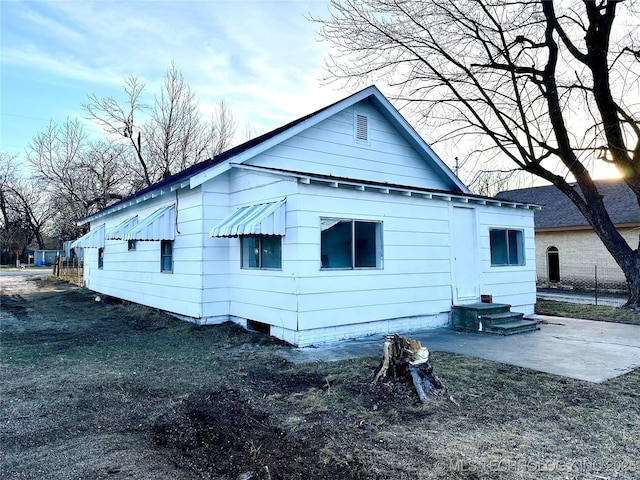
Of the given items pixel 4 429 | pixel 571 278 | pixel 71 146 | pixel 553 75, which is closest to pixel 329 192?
pixel 4 429

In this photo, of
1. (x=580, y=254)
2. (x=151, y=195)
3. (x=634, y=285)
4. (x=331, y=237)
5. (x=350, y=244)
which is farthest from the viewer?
(x=580, y=254)

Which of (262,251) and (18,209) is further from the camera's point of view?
(18,209)

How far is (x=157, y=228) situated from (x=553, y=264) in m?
20.8

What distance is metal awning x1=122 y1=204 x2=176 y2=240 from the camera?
32.5ft

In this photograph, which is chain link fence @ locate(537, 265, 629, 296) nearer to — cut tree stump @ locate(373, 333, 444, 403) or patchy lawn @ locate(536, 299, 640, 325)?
patchy lawn @ locate(536, 299, 640, 325)

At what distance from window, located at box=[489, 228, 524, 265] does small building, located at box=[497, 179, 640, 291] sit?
1025cm

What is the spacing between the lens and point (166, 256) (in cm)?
1139

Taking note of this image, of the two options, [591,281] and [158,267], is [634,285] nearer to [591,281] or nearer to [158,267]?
[591,281]

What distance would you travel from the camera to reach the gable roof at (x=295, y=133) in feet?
29.6

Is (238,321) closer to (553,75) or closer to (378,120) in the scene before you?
(378,120)

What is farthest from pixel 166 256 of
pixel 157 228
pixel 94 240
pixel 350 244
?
pixel 94 240

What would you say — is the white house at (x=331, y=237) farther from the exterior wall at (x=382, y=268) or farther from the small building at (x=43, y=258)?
the small building at (x=43, y=258)

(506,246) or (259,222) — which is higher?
→ (259,222)

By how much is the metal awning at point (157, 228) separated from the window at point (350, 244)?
4.56 meters
